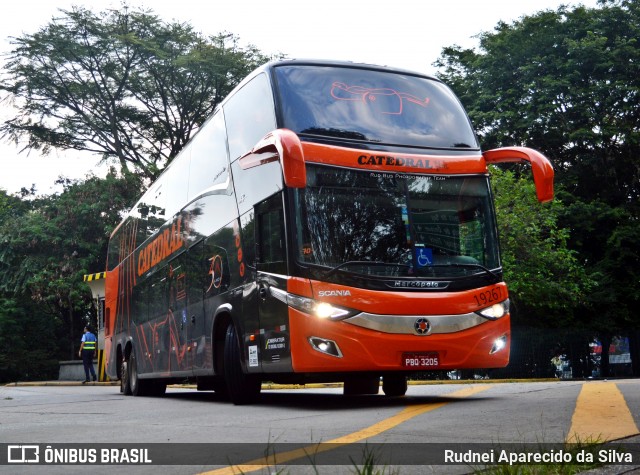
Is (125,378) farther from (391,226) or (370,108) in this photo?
(391,226)

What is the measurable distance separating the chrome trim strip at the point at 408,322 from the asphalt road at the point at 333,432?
2.79 ft

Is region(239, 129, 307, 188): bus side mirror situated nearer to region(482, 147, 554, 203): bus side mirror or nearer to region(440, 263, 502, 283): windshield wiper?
region(440, 263, 502, 283): windshield wiper

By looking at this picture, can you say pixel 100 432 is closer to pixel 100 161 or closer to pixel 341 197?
pixel 341 197

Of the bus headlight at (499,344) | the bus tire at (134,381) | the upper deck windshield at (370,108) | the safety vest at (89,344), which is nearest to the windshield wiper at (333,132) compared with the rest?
the upper deck windshield at (370,108)

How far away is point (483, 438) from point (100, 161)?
36.6 meters

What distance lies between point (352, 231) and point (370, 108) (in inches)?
67.4

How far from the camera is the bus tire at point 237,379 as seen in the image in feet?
39.4

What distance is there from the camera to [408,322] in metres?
10.4

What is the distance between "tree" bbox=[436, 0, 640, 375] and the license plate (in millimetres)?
22637

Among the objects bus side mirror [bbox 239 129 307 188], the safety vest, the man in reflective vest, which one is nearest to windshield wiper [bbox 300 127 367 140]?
bus side mirror [bbox 239 129 307 188]

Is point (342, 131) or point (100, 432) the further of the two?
point (342, 131)

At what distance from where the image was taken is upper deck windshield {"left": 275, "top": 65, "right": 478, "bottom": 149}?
1090cm

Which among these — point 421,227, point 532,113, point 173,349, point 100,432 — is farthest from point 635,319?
point 100,432

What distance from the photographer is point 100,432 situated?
8359mm
